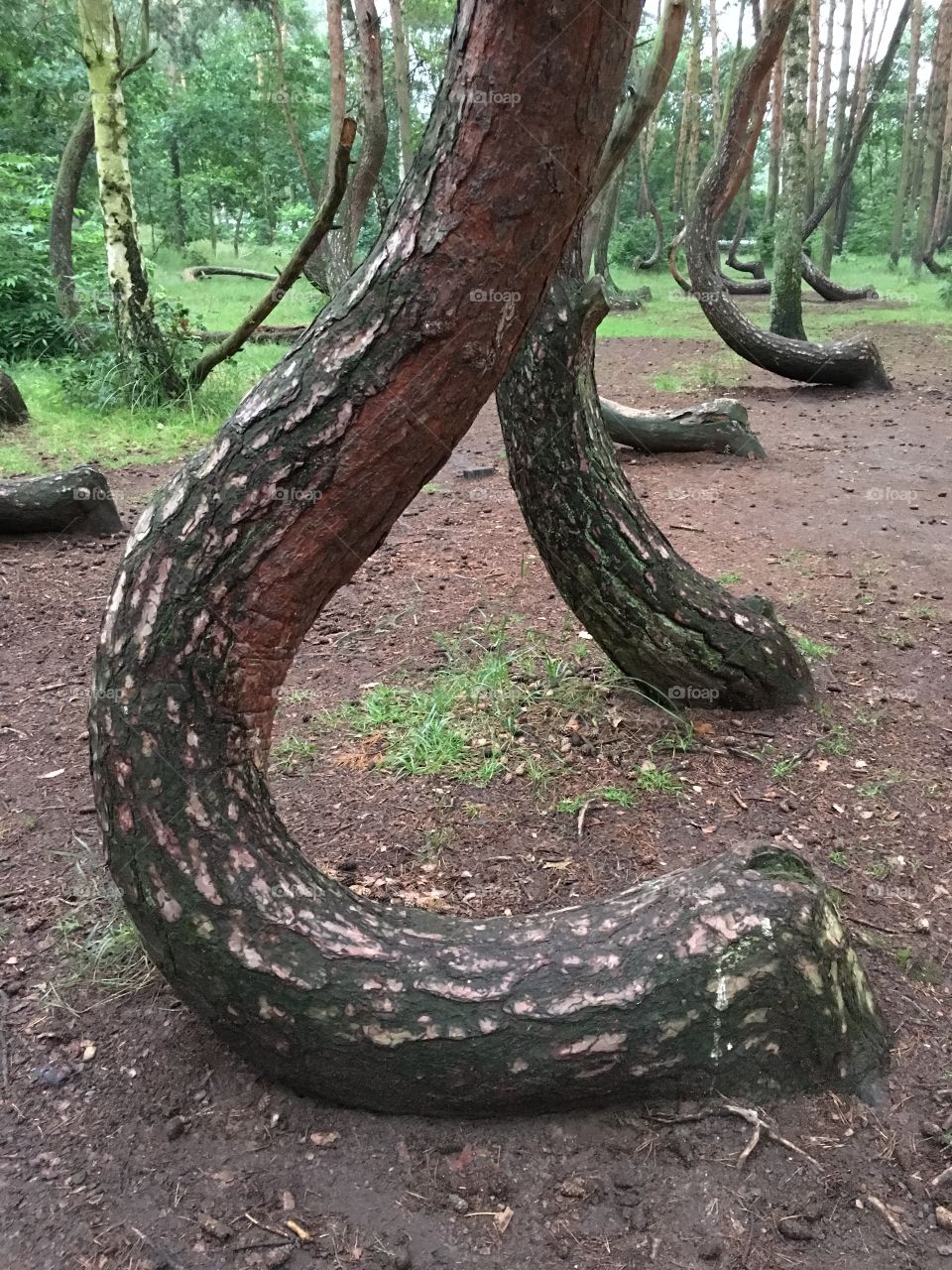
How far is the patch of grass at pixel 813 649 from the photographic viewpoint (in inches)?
164

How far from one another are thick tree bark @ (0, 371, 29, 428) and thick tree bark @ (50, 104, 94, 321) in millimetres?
2910

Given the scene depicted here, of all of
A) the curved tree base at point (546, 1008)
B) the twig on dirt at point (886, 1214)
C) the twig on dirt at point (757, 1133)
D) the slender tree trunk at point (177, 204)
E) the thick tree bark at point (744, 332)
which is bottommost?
the twig on dirt at point (886, 1214)

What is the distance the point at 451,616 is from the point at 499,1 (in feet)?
10.9

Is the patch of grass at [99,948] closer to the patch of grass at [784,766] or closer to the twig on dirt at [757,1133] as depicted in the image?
the twig on dirt at [757,1133]

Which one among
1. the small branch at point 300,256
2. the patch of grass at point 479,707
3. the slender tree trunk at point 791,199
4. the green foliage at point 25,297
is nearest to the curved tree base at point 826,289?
the slender tree trunk at point 791,199

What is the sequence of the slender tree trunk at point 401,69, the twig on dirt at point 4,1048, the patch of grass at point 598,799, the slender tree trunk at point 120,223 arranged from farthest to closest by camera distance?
1. the slender tree trunk at point 401,69
2. the slender tree trunk at point 120,223
3. the patch of grass at point 598,799
4. the twig on dirt at point 4,1048

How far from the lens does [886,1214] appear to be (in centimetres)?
180

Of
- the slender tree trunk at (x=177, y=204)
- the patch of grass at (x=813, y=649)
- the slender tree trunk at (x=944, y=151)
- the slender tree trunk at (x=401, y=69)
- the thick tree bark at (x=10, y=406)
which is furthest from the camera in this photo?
the slender tree trunk at (x=177, y=204)

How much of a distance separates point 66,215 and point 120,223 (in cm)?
332

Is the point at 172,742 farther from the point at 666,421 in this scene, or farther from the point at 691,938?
the point at 666,421

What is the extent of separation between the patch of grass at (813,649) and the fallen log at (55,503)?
4.34 metres

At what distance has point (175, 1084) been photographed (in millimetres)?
2080

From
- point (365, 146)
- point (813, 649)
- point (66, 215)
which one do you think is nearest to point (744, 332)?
point (365, 146)

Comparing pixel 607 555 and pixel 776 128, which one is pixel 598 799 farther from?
pixel 776 128
